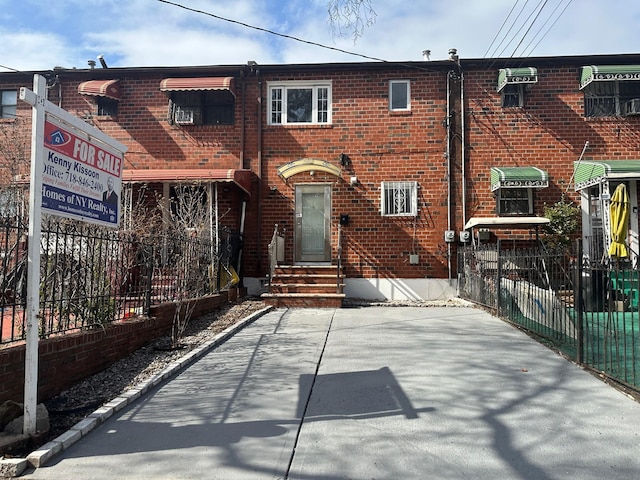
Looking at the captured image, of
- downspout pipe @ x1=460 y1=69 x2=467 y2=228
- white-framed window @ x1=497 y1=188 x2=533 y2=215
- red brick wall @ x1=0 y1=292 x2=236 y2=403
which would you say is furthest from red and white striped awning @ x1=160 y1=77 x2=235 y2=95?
white-framed window @ x1=497 y1=188 x2=533 y2=215

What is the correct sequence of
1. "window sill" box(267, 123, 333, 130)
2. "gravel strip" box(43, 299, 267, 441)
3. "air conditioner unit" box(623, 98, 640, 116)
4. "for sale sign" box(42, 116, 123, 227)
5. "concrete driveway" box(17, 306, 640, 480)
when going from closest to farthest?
"concrete driveway" box(17, 306, 640, 480) < "for sale sign" box(42, 116, 123, 227) < "gravel strip" box(43, 299, 267, 441) < "air conditioner unit" box(623, 98, 640, 116) < "window sill" box(267, 123, 333, 130)

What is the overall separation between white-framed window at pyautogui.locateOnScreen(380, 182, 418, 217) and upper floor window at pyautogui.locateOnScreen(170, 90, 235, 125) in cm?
483

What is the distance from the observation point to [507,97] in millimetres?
12773

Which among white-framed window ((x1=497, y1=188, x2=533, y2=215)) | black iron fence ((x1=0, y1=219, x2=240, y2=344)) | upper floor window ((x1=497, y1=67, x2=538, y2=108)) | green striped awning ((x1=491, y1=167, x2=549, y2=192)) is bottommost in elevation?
black iron fence ((x1=0, y1=219, x2=240, y2=344))

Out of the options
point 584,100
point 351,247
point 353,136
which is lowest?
point 351,247

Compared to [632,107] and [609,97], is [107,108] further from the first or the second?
[632,107]

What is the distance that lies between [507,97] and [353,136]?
4.33 m

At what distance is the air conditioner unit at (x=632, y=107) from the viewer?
12.4 m

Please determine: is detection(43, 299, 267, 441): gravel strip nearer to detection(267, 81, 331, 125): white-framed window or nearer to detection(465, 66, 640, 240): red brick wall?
detection(267, 81, 331, 125): white-framed window

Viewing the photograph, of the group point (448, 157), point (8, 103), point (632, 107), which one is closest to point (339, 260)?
point (448, 157)

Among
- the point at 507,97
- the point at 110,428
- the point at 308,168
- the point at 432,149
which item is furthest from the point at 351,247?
the point at 110,428

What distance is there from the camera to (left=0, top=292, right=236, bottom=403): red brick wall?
3.93 m

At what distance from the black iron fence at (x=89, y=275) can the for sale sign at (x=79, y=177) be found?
510mm

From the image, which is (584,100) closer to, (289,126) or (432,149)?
(432,149)
